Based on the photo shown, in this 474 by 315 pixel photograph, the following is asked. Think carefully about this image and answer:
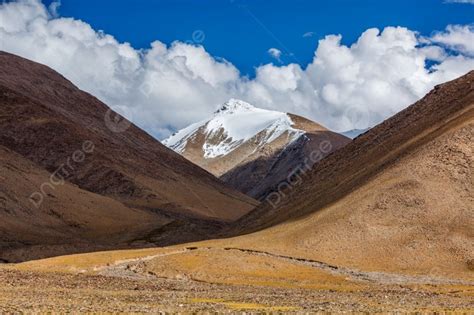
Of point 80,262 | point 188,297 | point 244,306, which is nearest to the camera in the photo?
point 244,306

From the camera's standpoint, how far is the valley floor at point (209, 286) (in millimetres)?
43281

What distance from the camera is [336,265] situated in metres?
75.3

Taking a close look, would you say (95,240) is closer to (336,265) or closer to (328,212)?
(328,212)

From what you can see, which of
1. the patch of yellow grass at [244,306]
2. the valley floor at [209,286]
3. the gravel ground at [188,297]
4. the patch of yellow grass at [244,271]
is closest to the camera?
the gravel ground at [188,297]

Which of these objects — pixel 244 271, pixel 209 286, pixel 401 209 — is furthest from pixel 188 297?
pixel 401 209

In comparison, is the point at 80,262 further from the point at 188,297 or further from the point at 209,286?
the point at 188,297

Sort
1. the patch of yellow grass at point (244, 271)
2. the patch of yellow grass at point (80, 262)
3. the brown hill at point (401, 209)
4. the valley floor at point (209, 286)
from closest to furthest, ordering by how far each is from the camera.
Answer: the valley floor at point (209, 286), the patch of yellow grass at point (244, 271), the patch of yellow grass at point (80, 262), the brown hill at point (401, 209)

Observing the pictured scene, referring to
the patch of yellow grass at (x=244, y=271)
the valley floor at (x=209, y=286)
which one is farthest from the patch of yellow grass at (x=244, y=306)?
the patch of yellow grass at (x=244, y=271)

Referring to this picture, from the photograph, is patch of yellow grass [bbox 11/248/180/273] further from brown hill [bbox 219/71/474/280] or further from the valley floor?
brown hill [bbox 219/71/474/280]

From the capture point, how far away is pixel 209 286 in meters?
62.1

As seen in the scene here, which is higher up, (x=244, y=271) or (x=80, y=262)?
(x=244, y=271)

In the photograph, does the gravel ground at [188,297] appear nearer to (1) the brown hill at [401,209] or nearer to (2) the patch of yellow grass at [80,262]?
(2) the patch of yellow grass at [80,262]

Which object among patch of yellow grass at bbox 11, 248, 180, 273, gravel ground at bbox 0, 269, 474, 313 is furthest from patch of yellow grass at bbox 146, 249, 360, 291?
patch of yellow grass at bbox 11, 248, 180, 273

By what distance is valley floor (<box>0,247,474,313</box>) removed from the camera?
142ft
